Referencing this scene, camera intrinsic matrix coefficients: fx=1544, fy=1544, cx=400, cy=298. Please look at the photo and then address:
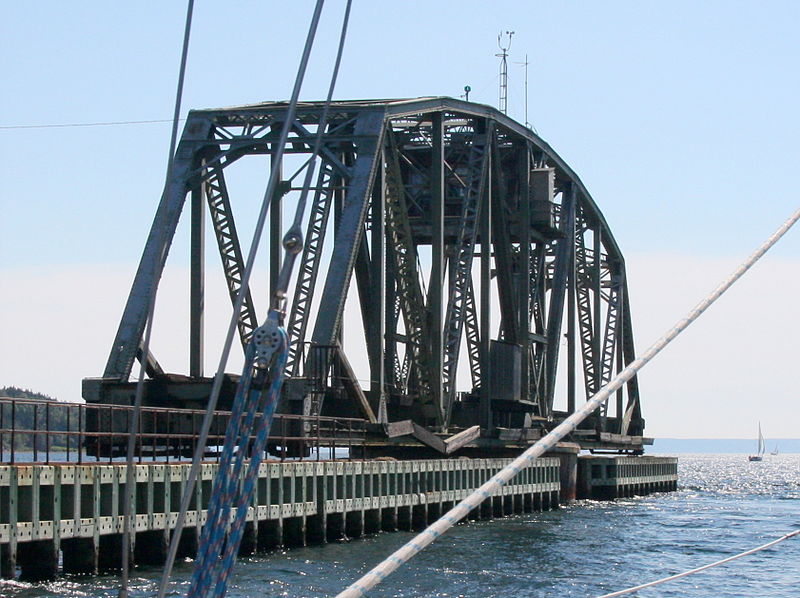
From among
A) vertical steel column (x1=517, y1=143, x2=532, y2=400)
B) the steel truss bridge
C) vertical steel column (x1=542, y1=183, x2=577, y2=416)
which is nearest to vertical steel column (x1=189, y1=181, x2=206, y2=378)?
the steel truss bridge

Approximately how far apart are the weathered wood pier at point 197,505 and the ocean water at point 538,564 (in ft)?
2.44

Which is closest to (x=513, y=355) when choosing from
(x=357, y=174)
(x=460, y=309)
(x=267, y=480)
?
(x=460, y=309)

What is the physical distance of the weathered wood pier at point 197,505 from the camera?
2802 centimetres

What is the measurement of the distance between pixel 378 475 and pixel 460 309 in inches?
438

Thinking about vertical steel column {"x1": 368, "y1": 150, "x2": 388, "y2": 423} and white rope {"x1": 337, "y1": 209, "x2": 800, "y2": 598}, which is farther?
vertical steel column {"x1": 368, "y1": 150, "x2": 388, "y2": 423}

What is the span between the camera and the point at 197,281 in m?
47.7

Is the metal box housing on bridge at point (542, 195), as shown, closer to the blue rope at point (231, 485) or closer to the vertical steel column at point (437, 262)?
the vertical steel column at point (437, 262)

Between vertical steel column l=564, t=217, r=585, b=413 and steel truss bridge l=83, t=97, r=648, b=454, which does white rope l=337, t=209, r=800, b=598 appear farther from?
vertical steel column l=564, t=217, r=585, b=413

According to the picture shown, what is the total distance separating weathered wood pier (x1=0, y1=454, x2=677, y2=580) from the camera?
28.0 metres

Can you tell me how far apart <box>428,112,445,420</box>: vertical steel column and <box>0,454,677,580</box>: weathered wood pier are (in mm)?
3036

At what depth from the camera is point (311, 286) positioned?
43.6 m

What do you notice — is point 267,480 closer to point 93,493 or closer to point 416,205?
→ point 93,493

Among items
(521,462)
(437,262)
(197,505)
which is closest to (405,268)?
(437,262)

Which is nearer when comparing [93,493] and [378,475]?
[93,493]
